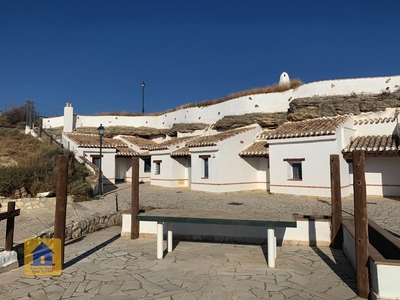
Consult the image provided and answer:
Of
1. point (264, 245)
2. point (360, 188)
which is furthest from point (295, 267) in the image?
point (360, 188)

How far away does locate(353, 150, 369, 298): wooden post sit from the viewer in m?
4.18

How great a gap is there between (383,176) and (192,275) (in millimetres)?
13603

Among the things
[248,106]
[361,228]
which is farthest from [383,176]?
[361,228]

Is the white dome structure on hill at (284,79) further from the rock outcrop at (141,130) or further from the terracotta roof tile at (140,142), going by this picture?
the terracotta roof tile at (140,142)

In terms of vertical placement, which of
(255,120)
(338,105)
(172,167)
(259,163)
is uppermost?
(338,105)

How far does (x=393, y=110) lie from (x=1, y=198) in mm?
19495

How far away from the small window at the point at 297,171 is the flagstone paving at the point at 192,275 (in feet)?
29.8

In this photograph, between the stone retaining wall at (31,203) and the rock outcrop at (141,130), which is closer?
the stone retaining wall at (31,203)

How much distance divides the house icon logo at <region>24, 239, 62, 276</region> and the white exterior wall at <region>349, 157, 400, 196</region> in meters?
14.7

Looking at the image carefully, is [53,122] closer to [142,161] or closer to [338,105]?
[142,161]

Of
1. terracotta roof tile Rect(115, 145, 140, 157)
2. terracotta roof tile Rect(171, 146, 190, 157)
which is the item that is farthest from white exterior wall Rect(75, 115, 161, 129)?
terracotta roof tile Rect(171, 146, 190, 157)

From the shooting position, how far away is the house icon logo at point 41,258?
521cm

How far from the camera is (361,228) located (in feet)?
14.1

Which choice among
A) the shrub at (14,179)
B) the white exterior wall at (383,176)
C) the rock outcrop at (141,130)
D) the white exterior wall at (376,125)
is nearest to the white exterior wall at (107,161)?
the rock outcrop at (141,130)
